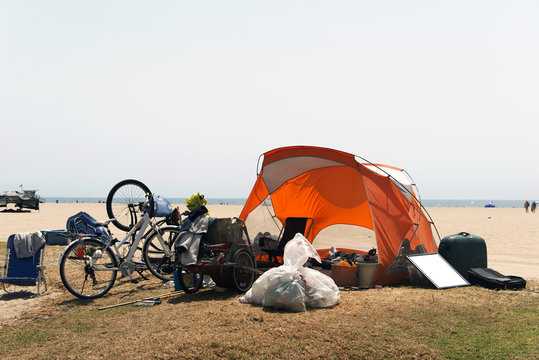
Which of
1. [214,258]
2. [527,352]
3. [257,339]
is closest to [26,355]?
[257,339]

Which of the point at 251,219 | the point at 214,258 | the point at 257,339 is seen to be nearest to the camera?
the point at 257,339

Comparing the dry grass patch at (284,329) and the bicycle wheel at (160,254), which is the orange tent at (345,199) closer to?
the dry grass patch at (284,329)

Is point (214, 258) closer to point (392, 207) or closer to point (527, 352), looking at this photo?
point (392, 207)

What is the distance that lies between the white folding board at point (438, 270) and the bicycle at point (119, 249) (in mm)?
4123

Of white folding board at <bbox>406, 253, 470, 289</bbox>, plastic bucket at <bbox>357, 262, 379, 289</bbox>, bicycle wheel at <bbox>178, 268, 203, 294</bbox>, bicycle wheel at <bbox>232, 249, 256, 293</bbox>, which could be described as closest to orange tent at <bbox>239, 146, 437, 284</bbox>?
plastic bucket at <bbox>357, 262, 379, 289</bbox>

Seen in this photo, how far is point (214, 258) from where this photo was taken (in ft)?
22.0

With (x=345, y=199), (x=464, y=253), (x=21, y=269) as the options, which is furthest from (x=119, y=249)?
(x=464, y=253)

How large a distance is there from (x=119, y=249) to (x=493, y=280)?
616 centimetres

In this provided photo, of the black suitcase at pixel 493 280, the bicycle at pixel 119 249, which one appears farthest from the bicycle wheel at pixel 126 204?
the black suitcase at pixel 493 280

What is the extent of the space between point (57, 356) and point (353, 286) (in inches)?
186

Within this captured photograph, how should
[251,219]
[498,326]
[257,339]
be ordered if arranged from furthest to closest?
[251,219] → [498,326] → [257,339]

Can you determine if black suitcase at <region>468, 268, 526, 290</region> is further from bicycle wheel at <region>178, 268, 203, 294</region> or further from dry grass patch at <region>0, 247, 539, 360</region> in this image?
bicycle wheel at <region>178, 268, 203, 294</region>

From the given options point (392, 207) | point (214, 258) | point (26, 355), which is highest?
point (392, 207)

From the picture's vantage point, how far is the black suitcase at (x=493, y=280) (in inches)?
279
